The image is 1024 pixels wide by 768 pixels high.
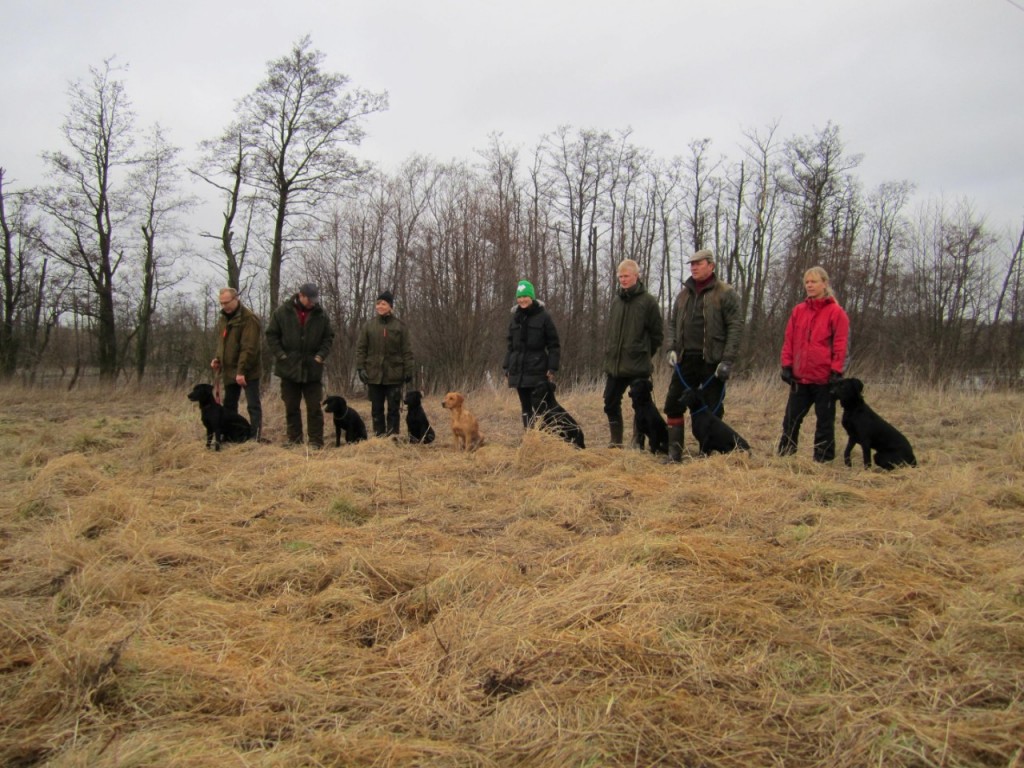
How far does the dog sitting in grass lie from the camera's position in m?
6.64

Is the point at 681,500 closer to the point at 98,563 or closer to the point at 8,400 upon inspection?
the point at 98,563

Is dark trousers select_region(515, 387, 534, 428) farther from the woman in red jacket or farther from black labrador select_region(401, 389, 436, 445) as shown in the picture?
the woman in red jacket

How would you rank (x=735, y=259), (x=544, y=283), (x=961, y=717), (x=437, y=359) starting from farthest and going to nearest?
1. (x=735, y=259)
2. (x=544, y=283)
3. (x=437, y=359)
4. (x=961, y=717)

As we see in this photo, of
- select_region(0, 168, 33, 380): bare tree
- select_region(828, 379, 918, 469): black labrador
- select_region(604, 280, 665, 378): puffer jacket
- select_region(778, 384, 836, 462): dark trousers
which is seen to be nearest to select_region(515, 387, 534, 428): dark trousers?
select_region(604, 280, 665, 378): puffer jacket

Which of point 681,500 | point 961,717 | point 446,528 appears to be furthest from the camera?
point 681,500

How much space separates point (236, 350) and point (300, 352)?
2.43 feet

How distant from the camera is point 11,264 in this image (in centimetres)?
2319

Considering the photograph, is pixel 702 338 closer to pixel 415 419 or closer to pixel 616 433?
pixel 616 433

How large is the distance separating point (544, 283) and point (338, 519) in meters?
20.0

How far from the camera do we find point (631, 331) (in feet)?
19.3

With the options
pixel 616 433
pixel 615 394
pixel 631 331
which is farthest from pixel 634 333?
pixel 616 433

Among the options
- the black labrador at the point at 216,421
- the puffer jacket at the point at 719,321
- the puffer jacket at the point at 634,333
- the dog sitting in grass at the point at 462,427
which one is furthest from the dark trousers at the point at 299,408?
the puffer jacket at the point at 719,321

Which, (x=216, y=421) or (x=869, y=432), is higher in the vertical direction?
(x=869, y=432)

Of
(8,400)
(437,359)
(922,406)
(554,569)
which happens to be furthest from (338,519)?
(8,400)
